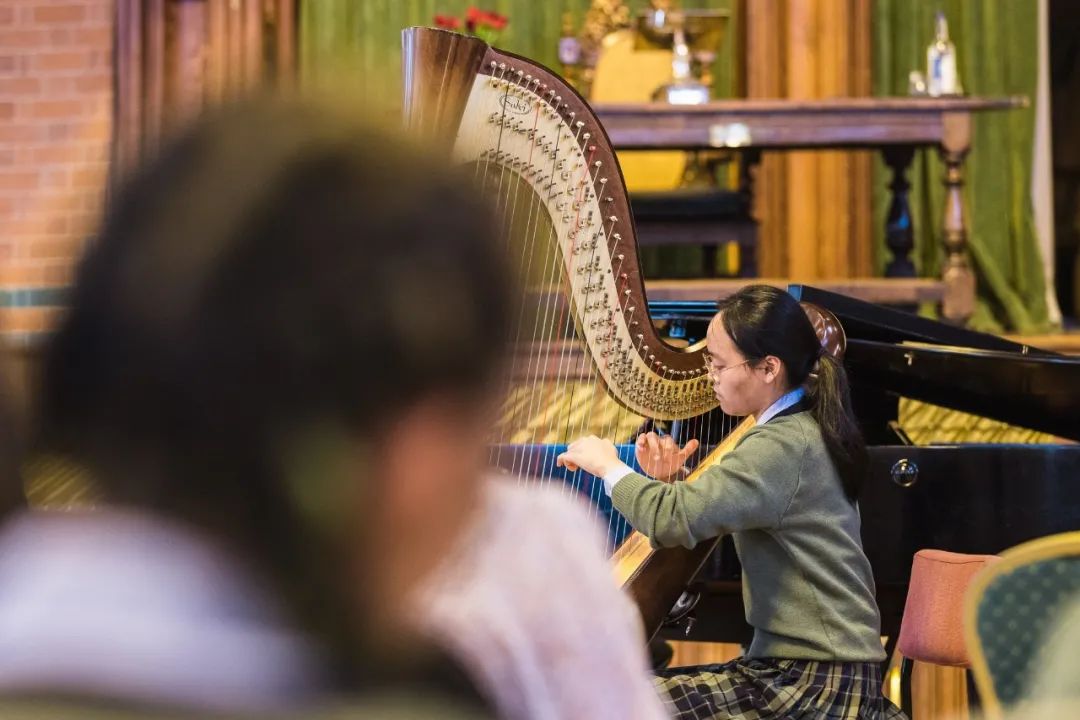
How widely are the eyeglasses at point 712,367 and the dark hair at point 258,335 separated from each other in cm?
164

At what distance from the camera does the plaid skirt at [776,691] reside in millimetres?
2006

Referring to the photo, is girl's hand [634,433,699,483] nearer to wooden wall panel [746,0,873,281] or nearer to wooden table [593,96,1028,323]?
wooden table [593,96,1028,323]

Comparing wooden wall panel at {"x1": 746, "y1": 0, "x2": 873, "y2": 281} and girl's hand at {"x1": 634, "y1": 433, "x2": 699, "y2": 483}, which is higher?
wooden wall panel at {"x1": 746, "y1": 0, "x2": 873, "y2": 281}

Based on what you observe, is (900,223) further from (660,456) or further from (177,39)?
(177,39)

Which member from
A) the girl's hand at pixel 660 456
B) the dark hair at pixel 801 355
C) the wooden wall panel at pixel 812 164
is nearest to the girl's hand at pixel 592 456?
the girl's hand at pixel 660 456

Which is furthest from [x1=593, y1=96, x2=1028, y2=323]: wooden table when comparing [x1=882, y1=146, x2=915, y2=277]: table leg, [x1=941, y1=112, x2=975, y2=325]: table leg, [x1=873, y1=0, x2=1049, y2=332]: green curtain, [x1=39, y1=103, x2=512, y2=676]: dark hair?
[x1=39, y1=103, x2=512, y2=676]: dark hair

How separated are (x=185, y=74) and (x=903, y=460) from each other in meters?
3.49

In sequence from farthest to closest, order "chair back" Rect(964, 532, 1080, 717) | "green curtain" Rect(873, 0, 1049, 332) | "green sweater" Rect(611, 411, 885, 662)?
"green curtain" Rect(873, 0, 1049, 332)
"green sweater" Rect(611, 411, 885, 662)
"chair back" Rect(964, 532, 1080, 717)

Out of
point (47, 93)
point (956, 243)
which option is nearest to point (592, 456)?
point (956, 243)

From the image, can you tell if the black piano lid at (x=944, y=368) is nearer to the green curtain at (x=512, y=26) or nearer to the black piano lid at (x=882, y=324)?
the black piano lid at (x=882, y=324)

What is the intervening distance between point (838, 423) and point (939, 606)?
1.06 ft

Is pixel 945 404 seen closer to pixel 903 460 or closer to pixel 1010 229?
pixel 903 460

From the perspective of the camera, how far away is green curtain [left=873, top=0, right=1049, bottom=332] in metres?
5.47

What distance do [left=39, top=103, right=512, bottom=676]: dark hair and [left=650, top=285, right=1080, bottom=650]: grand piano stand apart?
194 cm
